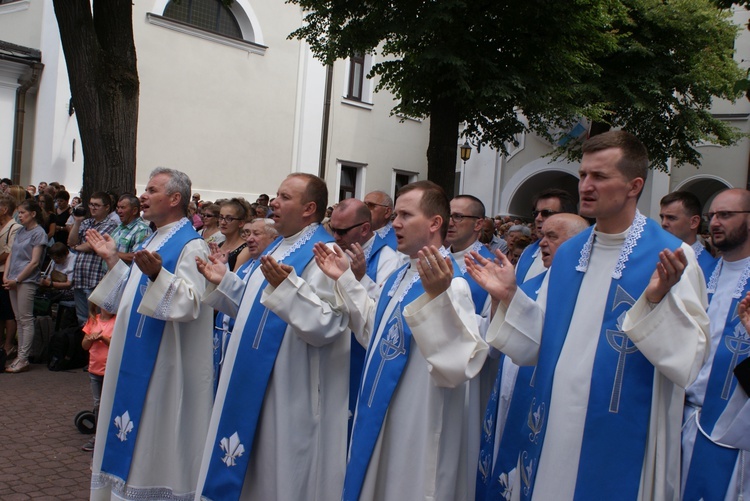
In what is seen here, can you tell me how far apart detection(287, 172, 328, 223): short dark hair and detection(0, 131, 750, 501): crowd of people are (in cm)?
1


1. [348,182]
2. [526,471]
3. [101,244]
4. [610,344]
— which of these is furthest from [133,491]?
[348,182]

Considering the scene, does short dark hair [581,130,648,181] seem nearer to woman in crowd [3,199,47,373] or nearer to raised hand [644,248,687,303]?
raised hand [644,248,687,303]

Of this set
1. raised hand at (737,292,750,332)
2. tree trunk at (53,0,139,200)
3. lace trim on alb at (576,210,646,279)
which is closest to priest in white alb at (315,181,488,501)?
lace trim on alb at (576,210,646,279)

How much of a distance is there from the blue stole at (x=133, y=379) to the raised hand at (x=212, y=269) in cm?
33

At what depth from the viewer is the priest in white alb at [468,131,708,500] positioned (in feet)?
9.46

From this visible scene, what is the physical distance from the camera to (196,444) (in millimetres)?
4852

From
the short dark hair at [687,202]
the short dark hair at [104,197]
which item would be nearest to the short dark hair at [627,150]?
the short dark hair at [687,202]

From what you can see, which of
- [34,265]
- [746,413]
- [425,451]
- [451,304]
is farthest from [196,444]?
[34,265]

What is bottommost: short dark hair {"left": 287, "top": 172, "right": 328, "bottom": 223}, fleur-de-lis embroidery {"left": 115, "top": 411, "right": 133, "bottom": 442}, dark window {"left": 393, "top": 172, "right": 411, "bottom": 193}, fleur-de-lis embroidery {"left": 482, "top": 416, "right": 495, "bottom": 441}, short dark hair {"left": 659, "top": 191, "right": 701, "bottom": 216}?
fleur-de-lis embroidery {"left": 115, "top": 411, "right": 133, "bottom": 442}

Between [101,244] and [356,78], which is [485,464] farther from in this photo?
[356,78]

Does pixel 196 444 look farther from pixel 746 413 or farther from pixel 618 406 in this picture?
pixel 746 413

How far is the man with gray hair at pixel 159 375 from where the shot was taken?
4.70 metres

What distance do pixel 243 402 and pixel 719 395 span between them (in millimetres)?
2482

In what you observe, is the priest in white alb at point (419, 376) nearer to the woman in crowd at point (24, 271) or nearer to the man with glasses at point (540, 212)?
the man with glasses at point (540, 212)
